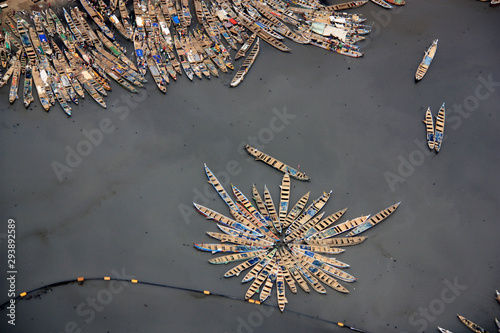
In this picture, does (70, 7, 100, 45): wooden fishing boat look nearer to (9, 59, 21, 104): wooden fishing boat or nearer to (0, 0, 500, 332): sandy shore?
(9, 59, 21, 104): wooden fishing boat

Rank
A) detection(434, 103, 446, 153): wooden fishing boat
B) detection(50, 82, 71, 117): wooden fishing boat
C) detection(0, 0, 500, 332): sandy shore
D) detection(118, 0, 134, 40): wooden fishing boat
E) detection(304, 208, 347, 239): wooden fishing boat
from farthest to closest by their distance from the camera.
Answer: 1. detection(118, 0, 134, 40): wooden fishing boat
2. detection(434, 103, 446, 153): wooden fishing boat
3. detection(50, 82, 71, 117): wooden fishing boat
4. detection(304, 208, 347, 239): wooden fishing boat
5. detection(0, 0, 500, 332): sandy shore

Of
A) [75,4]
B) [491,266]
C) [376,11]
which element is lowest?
[491,266]

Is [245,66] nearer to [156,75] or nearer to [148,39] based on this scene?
[156,75]

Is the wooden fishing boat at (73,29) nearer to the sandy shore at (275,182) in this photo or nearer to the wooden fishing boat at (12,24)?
the wooden fishing boat at (12,24)

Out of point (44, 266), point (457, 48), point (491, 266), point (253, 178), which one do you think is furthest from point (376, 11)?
point (44, 266)

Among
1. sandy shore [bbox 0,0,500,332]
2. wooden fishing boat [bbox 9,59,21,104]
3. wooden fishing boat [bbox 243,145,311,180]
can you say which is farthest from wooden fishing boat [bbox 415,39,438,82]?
wooden fishing boat [bbox 9,59,21,104]

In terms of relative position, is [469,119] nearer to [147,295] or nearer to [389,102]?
[389,102]

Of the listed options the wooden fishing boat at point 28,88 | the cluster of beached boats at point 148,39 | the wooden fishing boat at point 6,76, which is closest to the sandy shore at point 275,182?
the wooden fishing boat at point 28,88
